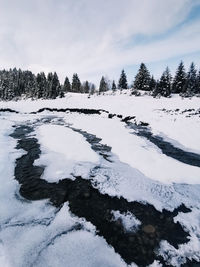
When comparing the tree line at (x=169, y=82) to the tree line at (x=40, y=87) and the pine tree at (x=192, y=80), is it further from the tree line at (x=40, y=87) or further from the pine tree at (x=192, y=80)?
the tree line at (x=40, y=87)

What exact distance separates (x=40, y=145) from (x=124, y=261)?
7.61 m

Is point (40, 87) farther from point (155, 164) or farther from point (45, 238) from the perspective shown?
point (45, 238)

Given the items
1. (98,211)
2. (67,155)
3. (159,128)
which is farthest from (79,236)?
(159,128)

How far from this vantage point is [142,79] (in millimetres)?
41969

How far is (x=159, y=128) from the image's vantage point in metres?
14.9

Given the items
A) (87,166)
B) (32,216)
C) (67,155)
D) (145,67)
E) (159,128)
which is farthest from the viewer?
(145,67)

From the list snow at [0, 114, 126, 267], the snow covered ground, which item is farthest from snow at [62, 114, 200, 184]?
snow at [0, 114, 126, 267]

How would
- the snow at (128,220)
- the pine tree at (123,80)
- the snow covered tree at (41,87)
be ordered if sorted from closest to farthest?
the snow at (128,220), the pine tree at (123,80), the snow covered tree at (41,87)

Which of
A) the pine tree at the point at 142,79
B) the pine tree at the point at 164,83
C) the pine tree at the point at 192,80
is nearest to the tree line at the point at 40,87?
the pine tree at the point at 142,79

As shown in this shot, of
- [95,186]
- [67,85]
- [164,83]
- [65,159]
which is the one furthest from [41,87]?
[95,186]

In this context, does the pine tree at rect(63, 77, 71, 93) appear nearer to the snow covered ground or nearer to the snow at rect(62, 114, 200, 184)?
the snow covered ground

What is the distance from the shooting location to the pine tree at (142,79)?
4153 cm

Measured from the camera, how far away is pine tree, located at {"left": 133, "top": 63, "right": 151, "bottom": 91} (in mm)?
41531

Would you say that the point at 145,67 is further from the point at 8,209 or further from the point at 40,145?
the point at 8,209
